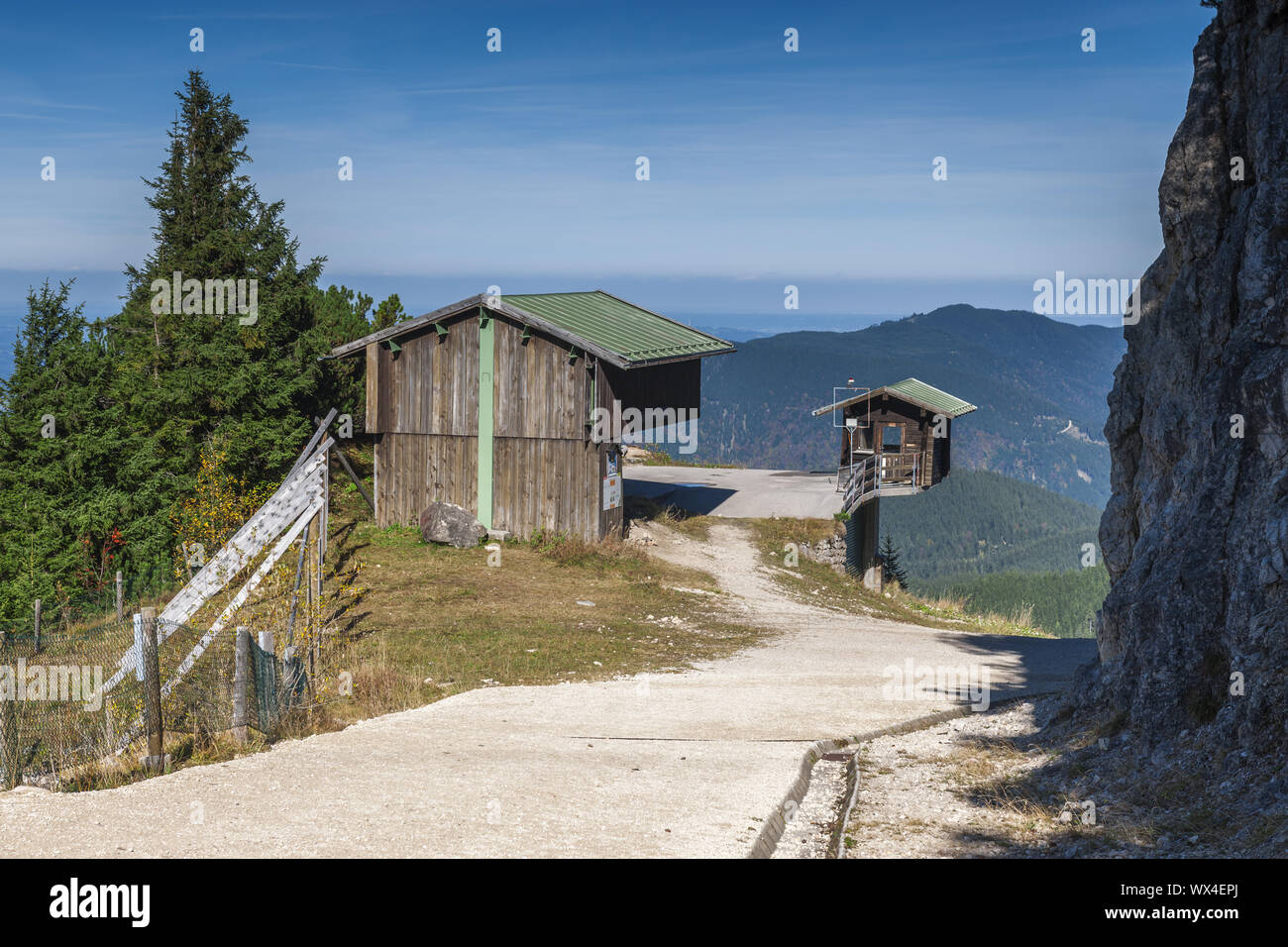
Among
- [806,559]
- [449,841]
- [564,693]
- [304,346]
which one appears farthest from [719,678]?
[304,346]

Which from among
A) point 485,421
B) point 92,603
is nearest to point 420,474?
point 485,421

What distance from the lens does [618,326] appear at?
101 feet

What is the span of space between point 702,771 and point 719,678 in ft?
20.8

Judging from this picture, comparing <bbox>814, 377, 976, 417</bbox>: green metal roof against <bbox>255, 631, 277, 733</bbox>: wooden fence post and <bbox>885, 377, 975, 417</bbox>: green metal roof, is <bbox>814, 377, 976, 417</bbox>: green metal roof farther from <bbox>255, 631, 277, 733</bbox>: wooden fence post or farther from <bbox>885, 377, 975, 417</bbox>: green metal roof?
<bbox>255, 631, 277, 733</bbox>: wooden fence post

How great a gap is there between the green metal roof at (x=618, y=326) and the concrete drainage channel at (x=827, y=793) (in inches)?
565

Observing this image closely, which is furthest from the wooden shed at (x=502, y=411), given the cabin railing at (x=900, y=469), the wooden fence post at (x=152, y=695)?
the wooden fence post at (x=152, y=695)

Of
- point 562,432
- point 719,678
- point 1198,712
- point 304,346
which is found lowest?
point 719,678

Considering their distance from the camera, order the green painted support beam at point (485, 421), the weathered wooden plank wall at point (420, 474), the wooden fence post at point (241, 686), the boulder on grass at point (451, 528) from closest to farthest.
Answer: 1. the wooden fence post at point (241, 686)
2. the boulder on grass at point (451, 528)
3. the green painted support beam at point (485, 421)
4. the weathered wooden plank wall at point (420, 474)

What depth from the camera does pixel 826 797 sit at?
11008 mm

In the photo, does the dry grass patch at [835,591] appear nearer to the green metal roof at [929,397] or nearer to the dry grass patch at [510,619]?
the dry grass patch at [510,619]

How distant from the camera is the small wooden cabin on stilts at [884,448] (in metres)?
35.5

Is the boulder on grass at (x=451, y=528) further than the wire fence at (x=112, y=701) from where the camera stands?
Yes

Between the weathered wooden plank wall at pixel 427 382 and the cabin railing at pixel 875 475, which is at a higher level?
the weathered wooden plank wall at pixel 427 382
